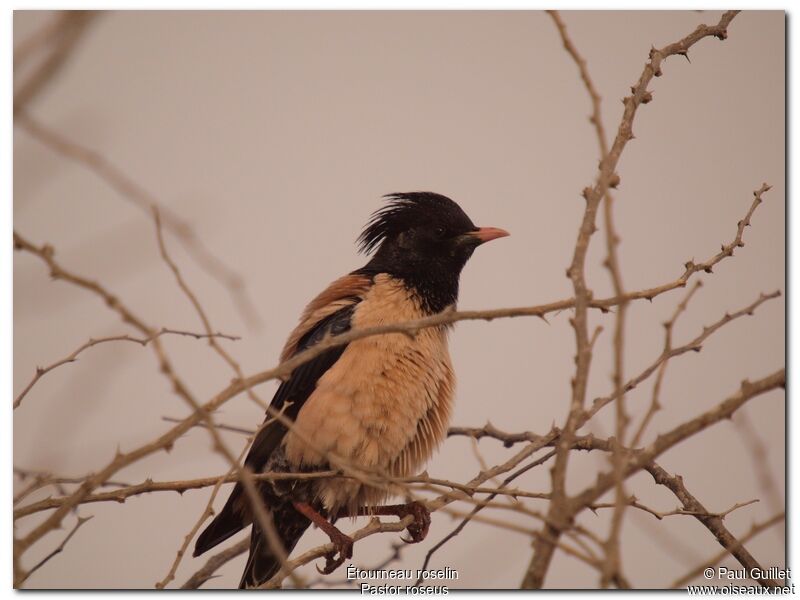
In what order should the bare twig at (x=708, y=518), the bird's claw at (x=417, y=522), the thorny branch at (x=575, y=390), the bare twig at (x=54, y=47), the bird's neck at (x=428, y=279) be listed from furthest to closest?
the bird's neck at (x=428, y=279) → the bird's claw at (x=417, y=522) → the bare twig at (x=708, y=518) → the thorny branch at (x=575, y=390) → the bare twig at (x=54, y=47)

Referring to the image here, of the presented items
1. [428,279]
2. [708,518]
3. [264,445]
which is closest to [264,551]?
[264,445]

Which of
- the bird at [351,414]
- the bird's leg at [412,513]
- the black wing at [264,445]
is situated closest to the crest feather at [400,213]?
the bird at [351,414]

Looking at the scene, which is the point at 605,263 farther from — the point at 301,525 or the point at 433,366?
the point at 301,525

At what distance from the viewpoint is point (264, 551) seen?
11.6 ft

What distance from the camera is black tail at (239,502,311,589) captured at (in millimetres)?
3484

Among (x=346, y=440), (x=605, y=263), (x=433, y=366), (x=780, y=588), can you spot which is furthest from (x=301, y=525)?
(x=605, y=263)

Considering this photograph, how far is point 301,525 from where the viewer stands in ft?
12.2

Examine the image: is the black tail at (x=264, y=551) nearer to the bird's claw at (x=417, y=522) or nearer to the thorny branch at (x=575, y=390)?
the bird's claw at (x=417, y=522)

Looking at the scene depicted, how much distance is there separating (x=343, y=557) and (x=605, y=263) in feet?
7.29

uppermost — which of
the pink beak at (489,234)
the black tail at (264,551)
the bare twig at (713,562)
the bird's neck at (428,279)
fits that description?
the pink beak at (489,234)

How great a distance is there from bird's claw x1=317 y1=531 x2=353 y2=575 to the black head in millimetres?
1104

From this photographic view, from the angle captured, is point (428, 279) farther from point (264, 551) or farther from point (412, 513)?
point (264, 551)

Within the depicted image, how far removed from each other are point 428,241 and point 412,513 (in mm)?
1265

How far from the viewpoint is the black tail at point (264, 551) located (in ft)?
11.4
